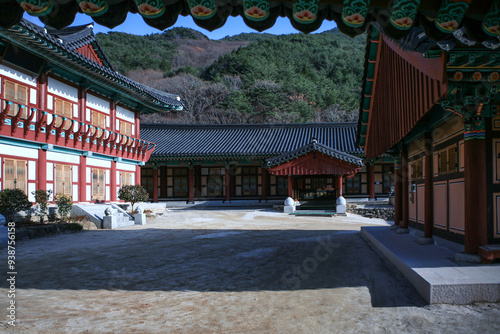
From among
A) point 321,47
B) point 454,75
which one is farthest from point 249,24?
point 321,47

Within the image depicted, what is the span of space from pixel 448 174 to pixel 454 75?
2.98 metres

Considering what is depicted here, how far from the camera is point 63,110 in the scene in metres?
18.8

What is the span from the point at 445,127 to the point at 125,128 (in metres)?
21.0

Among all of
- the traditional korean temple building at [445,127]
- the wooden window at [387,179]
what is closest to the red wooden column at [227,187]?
the wooden window at [387,179]

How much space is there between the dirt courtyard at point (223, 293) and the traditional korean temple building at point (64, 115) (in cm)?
733

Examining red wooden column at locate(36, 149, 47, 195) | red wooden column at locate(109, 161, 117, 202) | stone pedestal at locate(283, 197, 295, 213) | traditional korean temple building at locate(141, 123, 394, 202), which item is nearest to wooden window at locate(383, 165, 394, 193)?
traditional korean temple building at locate(141, 123, 394, 202)

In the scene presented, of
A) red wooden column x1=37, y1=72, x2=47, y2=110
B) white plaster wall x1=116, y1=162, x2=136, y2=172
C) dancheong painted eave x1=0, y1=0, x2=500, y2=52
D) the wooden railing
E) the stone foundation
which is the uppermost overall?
red wooden column x1=37, y1=72, x2=47, y2=110

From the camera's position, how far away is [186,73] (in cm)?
6366

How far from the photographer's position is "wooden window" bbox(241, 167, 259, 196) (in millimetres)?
31281

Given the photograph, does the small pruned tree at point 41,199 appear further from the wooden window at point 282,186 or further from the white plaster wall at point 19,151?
the wooden window at point 282,186

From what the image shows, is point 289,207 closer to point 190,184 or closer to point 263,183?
point 263,183

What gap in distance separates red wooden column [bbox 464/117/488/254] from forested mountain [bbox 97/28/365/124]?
46349 mm

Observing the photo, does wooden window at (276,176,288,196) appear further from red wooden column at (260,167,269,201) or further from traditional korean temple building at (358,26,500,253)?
traditional korean temple building at (358,26,500,253)

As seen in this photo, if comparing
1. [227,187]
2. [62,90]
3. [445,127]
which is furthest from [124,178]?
[445,127]
